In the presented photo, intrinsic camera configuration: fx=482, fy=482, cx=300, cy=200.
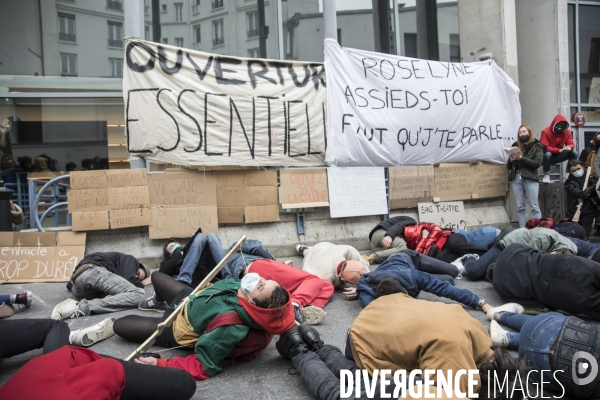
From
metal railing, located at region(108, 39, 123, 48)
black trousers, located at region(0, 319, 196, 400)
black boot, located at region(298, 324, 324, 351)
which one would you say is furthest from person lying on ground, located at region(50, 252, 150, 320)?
metal railing, located at region(108, 39, 123, 48)

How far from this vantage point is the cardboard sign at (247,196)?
7.05 m

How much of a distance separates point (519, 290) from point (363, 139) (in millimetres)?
3994

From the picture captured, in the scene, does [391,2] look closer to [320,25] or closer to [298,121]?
[320,25]

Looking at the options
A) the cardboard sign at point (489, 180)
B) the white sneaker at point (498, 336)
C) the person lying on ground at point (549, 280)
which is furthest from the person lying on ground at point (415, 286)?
the cardboard sign at point (489, 180)

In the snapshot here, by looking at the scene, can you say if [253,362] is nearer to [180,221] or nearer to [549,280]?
[549,280]

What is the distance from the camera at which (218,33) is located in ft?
31.4

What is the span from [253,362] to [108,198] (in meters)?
3.80

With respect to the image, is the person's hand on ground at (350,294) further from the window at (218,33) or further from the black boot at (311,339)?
the window at (218,33)

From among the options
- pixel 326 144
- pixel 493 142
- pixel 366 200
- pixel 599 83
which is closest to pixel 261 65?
pixel 326 144

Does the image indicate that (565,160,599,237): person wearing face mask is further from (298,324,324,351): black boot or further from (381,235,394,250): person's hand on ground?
(298,324,324,351): black boot

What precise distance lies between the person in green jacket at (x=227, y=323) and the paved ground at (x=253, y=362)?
115 millimetres

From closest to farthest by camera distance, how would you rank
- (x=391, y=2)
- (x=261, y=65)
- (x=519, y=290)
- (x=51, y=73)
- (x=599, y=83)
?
(x=519, y=290) < (x=261, y=65) < (x=51, y=73) < (x=391, y=2) < (x=599, y=83)

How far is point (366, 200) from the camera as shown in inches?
305

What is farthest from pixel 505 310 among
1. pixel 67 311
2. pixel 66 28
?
pixel 66 28
